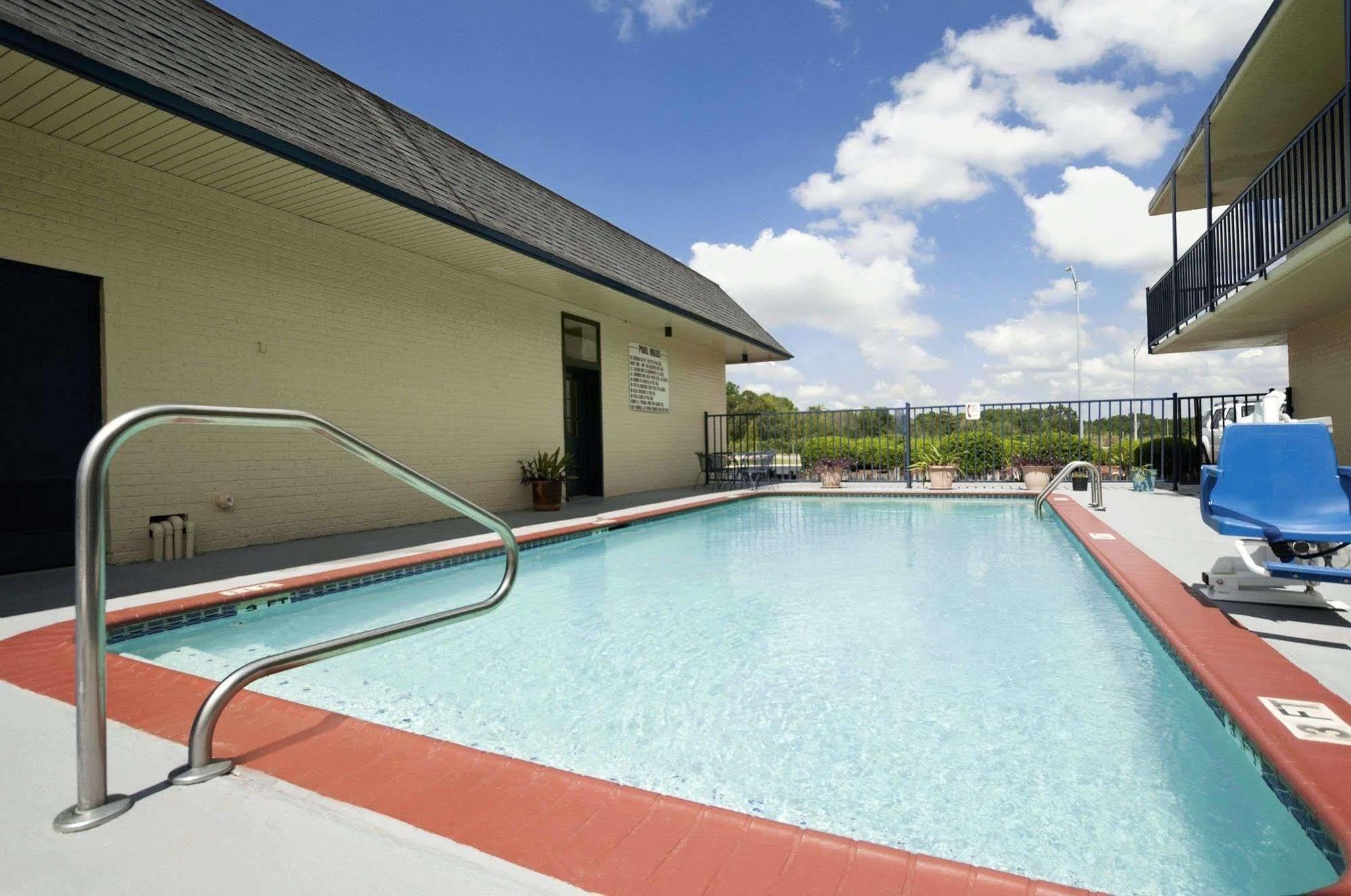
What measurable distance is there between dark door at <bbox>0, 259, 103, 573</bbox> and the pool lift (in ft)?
24.7

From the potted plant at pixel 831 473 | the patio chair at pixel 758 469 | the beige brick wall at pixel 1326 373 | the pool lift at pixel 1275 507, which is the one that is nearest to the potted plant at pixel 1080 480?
the beige brick wall at pixel 1326 373

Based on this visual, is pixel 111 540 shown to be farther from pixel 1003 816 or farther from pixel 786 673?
pixel 1003 816

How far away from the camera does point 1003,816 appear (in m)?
1.93

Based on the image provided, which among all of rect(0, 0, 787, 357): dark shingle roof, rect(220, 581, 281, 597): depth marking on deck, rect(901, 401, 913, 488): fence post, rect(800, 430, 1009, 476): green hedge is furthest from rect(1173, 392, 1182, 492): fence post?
rect(220, 581, 281, 597): depth marking on deck

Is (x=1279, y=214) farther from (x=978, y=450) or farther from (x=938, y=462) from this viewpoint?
(x=978, y=450)

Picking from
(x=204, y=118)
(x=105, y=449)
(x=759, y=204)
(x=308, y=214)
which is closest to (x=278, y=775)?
(x=105, y=449)

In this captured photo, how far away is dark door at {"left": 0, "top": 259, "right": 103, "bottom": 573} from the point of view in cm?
476

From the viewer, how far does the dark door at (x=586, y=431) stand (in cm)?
1120

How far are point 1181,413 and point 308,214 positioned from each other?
499 inches

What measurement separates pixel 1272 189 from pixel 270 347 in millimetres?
10355

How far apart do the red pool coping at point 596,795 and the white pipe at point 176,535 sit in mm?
2971

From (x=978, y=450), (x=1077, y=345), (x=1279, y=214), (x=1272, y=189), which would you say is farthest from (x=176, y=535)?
(x=1077, y=345)

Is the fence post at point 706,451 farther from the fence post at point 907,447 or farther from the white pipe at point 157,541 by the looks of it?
the white pipe at point 157,541

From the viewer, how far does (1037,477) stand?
1140 centimetres
